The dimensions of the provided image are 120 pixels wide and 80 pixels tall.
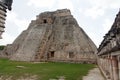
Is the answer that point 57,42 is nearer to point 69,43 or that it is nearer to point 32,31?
point 69,43

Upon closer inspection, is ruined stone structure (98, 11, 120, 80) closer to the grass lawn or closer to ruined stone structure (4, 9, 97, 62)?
the grass lawn

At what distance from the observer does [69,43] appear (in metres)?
42.0

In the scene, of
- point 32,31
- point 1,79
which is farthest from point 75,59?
point 1,79

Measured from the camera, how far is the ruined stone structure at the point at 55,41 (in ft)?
133

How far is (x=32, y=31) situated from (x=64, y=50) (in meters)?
9.36

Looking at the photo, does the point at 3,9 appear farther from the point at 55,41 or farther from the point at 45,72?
the point at 55,41

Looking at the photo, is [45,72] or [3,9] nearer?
[3,9]

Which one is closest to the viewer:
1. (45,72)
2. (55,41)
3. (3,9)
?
(3,9)

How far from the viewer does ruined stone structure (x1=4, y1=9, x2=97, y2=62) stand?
40.4 metres

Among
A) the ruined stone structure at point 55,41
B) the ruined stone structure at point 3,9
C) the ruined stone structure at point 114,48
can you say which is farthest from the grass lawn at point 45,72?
the ruined stone structure at point 3,9

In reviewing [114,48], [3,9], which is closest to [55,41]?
[114,48]

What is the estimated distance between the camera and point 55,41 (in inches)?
1724

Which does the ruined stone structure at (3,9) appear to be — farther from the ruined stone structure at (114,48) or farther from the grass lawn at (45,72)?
the grass lawn at (45,72)

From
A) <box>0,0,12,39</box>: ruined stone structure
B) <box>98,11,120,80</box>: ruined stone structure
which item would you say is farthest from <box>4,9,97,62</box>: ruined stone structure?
<box>0,0,12,39</box>: ruined stone structure
